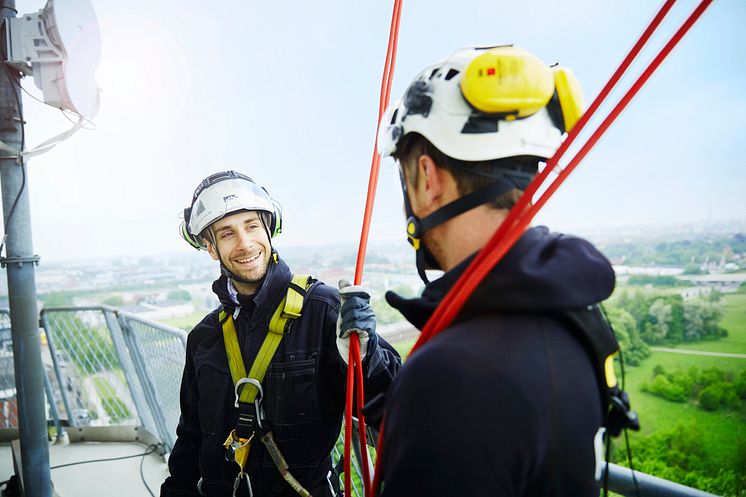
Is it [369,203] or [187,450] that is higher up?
[369,203]

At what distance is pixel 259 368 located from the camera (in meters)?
1.74

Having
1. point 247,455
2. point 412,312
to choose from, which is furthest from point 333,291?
point 412,312

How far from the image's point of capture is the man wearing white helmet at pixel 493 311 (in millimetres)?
641

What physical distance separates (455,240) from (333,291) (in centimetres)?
110

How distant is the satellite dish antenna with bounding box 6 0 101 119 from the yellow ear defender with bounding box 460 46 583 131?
2522 millimetres

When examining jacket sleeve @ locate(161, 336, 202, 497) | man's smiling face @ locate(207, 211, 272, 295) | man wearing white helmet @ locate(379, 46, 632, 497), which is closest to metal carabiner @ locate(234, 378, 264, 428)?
jacket sleeve @ locate(161, 336, 202, 497)

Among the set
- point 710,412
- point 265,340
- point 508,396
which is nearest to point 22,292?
point 265,340

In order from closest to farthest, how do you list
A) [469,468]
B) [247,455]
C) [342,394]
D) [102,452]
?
[469,468] < [247,455] < [342,394] < [102,452]

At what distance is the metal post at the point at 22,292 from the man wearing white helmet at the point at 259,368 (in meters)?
1.27

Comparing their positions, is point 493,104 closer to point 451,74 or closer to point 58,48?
point 451,74

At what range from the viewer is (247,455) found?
66.2 inches

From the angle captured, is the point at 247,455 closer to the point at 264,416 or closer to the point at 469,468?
the point at 264,416

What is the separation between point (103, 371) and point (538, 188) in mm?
4739

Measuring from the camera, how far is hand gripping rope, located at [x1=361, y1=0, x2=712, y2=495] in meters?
0.69
